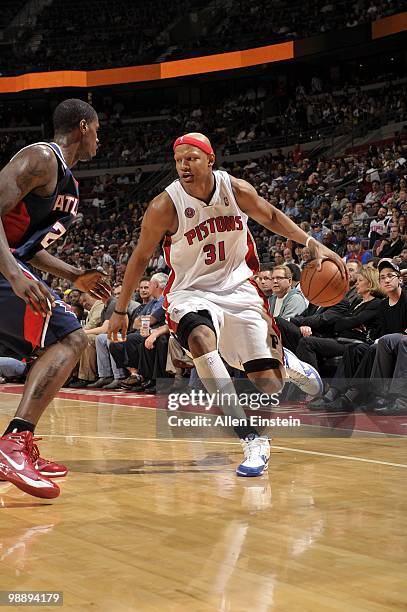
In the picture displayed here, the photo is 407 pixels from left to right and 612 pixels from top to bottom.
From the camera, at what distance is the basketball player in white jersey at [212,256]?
4.25m

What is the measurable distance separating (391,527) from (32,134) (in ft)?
Result: 96.5

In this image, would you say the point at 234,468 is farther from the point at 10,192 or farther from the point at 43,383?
the point at 10,192

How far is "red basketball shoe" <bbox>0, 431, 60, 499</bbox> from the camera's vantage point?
320 centimetres

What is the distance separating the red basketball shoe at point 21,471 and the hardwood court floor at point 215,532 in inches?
2.7

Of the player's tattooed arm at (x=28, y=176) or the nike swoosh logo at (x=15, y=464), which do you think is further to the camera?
the player's tattooed arm at (x=28, y=176)

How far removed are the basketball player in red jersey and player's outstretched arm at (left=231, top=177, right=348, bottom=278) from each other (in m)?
0.92

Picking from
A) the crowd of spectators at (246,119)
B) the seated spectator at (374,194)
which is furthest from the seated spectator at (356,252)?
the crowd of spectators at (246,119)

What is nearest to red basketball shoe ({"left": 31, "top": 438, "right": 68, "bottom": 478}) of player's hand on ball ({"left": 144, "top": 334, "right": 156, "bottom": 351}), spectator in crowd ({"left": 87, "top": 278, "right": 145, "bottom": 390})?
player's hand on ball ({"left": 144, "top": 334, "right": 156, "bottom": 351})

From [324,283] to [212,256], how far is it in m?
0.65

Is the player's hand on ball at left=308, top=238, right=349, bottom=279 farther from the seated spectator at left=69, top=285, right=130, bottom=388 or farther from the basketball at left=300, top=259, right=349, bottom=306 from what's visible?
the seated spectator at left=69, top=285, right=130, bottom=388

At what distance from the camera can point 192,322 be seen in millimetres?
4086

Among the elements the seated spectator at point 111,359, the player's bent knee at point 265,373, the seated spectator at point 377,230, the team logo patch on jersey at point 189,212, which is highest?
the team logo patch on jersey at point 189,212

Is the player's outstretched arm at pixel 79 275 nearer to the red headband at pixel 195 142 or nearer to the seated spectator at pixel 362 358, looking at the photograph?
the red headband at pixel 195 142

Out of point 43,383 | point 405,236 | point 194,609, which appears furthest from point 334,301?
point 405,236
